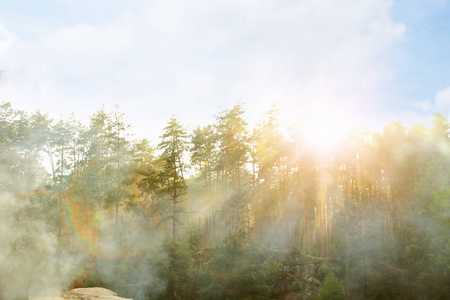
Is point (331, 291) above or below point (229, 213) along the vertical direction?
below

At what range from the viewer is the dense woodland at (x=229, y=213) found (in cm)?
2539

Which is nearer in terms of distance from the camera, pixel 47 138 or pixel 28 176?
pixel 28 176

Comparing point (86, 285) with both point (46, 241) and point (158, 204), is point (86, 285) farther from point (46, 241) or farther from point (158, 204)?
point (158, 204)

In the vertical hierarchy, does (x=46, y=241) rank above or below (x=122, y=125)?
below

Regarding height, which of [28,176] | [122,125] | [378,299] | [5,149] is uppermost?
[122,125]

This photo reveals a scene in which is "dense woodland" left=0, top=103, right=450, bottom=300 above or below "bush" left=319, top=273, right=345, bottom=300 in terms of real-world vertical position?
above

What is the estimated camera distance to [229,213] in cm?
4319

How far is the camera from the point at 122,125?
4175 centimetres

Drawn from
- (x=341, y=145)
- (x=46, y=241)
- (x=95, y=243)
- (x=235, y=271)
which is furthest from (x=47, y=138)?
(x=341, y=145)

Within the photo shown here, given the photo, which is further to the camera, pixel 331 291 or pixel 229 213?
pixel 229 213

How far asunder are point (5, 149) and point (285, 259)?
2980cm

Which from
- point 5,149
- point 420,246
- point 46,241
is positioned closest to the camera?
point 46,241

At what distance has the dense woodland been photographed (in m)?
25.4

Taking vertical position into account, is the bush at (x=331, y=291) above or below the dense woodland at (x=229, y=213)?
below
